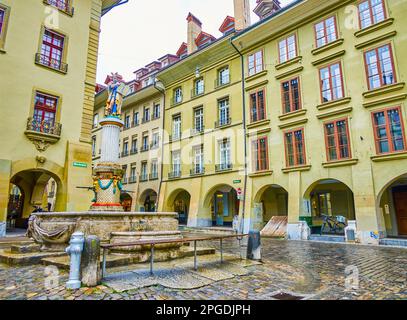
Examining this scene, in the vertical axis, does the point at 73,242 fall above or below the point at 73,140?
below

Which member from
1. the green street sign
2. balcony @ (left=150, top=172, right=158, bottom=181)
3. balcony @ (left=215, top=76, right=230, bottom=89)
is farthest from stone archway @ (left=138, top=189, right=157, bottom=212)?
balcony @ (left=215, top=76, right=230, bottom=89)

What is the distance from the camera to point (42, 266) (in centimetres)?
657

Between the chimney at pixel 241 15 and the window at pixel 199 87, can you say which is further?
the window at pixel 199 87

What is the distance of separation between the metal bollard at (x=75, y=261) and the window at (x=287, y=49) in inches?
688

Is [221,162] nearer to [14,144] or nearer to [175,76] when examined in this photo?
[175,76]

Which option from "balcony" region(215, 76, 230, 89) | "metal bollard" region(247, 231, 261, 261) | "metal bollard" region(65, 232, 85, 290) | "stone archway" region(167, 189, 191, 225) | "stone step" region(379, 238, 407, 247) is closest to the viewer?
"metal bollard" region(65, 232, 85, 290)

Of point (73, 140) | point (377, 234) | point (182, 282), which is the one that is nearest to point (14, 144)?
point (73, 140)

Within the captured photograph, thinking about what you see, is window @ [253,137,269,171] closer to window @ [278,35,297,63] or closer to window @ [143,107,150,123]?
window @ [278,35,297,63]

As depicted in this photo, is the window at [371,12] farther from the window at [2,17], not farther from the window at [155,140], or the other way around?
the window at [2,17]

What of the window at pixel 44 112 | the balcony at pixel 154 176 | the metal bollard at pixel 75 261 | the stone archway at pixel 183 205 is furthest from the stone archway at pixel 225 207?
the metal bollard at pixel 75 261

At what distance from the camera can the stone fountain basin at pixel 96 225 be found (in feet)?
24.1

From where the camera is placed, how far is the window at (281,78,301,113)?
17406 mm

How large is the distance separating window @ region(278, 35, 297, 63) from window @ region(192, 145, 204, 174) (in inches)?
372
